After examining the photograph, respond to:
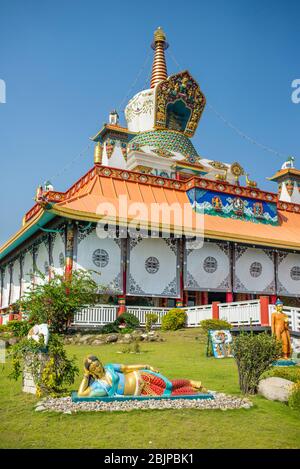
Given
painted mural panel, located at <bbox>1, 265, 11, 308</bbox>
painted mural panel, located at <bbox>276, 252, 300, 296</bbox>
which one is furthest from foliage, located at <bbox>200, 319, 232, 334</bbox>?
painted mural panel, located at <bbox>1, 265, 11, 308</bbox>

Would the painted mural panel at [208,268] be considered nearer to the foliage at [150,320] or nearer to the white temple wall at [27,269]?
the foliage at [150,320]

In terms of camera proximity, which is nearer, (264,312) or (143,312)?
(264,312)

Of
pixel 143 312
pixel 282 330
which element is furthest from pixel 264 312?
pixel 143 312

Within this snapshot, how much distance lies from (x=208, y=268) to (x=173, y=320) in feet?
15.3

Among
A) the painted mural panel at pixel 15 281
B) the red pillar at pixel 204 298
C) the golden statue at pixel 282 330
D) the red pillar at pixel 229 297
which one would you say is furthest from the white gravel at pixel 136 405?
the painted mural panel at pixel 15 281

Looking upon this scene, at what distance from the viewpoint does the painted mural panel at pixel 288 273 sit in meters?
28.1

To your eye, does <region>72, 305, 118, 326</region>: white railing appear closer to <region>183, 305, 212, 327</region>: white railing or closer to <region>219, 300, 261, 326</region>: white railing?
<region>183, 305, 212, 327</region>: white railing

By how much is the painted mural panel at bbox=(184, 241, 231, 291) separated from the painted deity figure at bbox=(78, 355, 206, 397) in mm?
16265

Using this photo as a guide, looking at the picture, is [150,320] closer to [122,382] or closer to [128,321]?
[128,321]

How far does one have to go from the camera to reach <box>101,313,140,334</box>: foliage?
20859 millimetres

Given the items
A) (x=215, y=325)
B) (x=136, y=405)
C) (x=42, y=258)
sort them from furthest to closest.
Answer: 1. (x=42, y=258)
2. (x=215, y=325)
3. (x=136, y=405)

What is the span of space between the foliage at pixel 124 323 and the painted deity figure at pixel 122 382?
11.9 metres

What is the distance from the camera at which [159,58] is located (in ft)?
142
